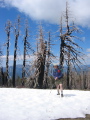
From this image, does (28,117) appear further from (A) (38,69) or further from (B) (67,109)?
(A) (38,69)

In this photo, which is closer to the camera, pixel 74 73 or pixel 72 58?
pixel 72 58

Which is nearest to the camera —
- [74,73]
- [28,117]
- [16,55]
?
[28,117]

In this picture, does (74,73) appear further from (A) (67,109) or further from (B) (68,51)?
(A) (67,109)

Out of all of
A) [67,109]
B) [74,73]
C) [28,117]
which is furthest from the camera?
[74,73]

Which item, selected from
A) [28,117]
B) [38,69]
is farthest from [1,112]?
[38,69]

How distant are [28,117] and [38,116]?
0.36 m

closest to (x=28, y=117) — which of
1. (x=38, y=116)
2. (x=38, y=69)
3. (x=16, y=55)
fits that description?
(x=38, y=116)

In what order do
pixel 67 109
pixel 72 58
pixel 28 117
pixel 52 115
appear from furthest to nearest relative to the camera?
pixel 72 58, pixel 67 109, pixel 52 115, pixel 28 117

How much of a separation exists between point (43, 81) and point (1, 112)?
12.9m

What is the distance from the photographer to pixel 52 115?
5.18 m

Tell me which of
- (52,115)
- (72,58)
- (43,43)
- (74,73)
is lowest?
(52,115)

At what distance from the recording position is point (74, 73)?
1848 centimetres

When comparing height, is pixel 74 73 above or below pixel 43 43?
below

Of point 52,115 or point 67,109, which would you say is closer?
point 52,115
